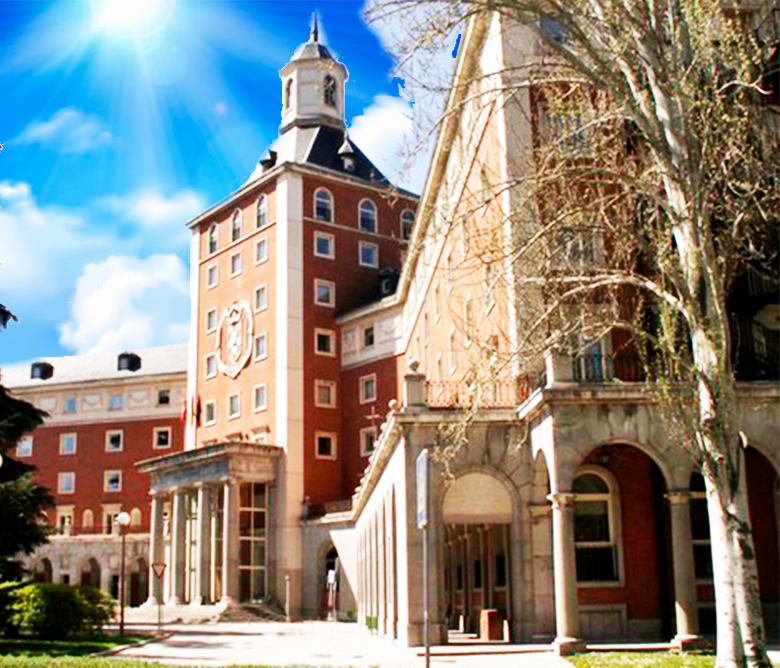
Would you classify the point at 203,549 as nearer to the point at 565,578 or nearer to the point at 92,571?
the point at 92,571

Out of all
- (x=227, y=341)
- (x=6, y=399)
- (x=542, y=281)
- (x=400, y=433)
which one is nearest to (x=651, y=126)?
(x=542, y=281)

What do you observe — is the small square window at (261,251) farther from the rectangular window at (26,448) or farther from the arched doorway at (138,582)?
the rectangular window at (26,448)

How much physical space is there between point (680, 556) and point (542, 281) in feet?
21.3

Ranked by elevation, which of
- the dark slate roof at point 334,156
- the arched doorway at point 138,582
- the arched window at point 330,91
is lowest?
the arched doorway at point 138,582

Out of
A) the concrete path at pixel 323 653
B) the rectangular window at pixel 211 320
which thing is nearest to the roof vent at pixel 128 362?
the rectangular window at pixel 211 320

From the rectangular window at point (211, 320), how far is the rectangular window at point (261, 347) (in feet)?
17.3

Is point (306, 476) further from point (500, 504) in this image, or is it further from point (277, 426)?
point (500, 504)

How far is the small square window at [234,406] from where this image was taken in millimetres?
58819


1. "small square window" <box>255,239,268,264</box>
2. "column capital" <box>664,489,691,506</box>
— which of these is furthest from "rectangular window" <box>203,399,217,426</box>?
"column capital" <box>664,489,691,506</box>

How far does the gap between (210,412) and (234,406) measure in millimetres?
2831

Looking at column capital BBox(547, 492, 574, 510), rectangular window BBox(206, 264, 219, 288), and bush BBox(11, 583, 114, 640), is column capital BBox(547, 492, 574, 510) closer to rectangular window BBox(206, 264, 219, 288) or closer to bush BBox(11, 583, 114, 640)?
bush BBox(11, 583, 114, 640)

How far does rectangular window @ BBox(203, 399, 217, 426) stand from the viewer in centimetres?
6100

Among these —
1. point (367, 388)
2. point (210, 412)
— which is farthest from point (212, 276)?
point (367, 388)

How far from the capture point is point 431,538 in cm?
2234
